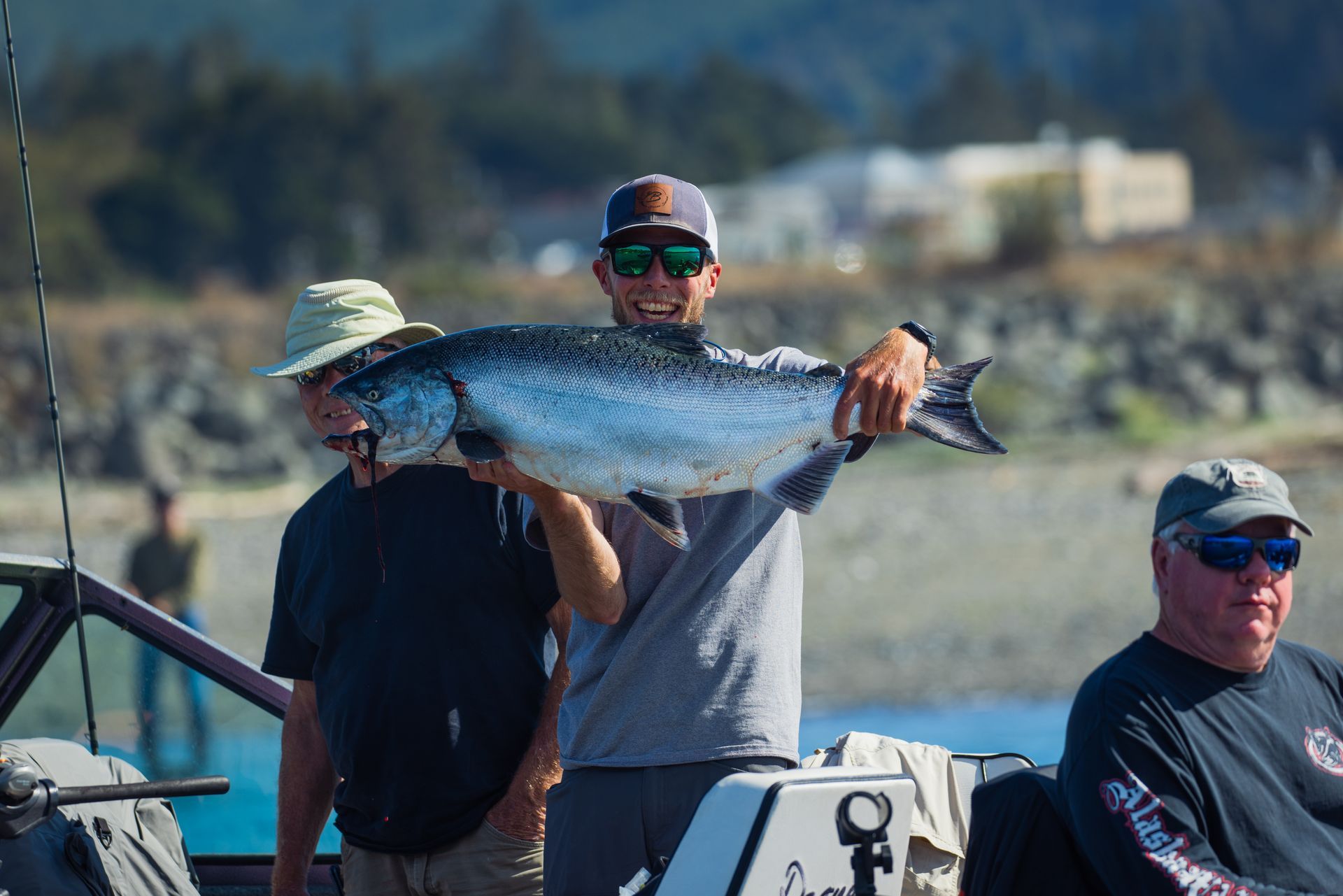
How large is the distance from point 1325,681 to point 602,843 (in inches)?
61.7

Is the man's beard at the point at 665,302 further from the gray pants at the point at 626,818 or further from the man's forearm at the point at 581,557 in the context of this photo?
the gray pants at the point at 626,818

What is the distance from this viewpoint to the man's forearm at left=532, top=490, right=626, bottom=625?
3.32 meters

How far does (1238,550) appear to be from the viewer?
3420mm

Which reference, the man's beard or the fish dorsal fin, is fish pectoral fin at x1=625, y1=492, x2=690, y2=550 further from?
the man's beard

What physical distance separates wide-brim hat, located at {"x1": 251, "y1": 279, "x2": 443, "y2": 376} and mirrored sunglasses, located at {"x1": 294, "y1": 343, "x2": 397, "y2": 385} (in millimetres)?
14

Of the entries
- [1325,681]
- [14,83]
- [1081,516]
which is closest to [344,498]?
[14,83]

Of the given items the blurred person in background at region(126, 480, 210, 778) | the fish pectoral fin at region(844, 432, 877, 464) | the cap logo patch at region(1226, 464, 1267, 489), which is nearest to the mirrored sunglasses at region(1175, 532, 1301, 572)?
the cap logo patch at region(1226, 464, 1267, 489)

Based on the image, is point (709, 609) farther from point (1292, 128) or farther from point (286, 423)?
point (1292, 128)

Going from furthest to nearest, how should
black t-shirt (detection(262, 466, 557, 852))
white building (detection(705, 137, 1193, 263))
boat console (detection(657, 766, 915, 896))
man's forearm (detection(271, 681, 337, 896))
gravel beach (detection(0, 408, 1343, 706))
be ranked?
white building (detection(705, 137, 1193, 263))
gravel beach (detection(0, 408, 1343, 706))
man's forearm (detection(271, 681, 337, 896))
black t-shirt (detection(262, 466, 557, 852))
boat console (detection(657, 766, 915, 896))

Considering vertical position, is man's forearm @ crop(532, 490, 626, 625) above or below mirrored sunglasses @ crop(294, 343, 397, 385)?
below

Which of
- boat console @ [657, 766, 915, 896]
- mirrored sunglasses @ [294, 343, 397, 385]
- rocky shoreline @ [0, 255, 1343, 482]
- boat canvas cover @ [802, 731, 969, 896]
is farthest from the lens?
rocky shoreline @ [0, 255, 1343, 482]

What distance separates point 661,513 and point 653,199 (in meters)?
0.75

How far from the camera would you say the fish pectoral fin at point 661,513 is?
3211mm

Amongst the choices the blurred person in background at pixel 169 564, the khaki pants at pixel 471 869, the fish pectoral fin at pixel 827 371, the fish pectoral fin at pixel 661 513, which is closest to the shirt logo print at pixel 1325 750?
the fish pectoral fin at pixel 827 371
